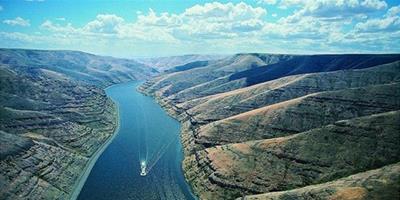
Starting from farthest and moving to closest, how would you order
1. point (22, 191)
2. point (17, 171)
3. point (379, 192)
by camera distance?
point (17, 171) < point (22, 191) < point (379, 192)

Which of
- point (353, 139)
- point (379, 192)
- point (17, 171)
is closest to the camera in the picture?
point (379, 192)

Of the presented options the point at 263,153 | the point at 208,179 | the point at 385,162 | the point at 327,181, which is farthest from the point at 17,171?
the point at 385,162

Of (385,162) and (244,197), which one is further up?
(385,162)

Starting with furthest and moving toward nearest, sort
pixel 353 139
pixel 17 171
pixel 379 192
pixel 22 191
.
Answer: pixel 353 139, pixel 17 171, pixel 22 191, pixel 379 192

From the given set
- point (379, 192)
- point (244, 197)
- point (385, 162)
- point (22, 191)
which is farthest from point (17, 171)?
point (385, 162)

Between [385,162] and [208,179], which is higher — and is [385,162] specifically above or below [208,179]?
above

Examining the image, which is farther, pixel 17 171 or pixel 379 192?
pixel 17 171

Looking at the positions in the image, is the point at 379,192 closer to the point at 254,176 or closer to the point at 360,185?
the point at 360,185

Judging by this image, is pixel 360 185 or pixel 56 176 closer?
pixel 360 185

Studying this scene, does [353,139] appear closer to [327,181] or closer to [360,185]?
[327,181]
